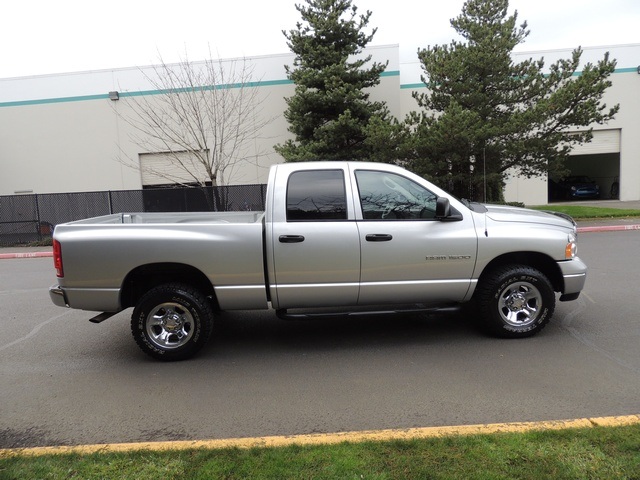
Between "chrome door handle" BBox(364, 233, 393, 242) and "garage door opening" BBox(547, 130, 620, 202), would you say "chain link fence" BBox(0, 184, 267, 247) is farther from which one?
"garage door opening" BBox(547, 130, 620, 202)

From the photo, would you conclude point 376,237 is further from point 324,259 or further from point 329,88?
point 329,88

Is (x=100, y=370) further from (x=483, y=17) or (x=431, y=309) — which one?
(x=483, y=17)

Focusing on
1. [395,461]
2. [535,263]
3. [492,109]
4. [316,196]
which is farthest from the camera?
[492,109]

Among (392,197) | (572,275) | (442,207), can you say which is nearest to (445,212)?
(442,207)

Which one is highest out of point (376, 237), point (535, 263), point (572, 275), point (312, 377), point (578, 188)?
point (578, 188)

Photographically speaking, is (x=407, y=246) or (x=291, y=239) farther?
(x=407, y=246)

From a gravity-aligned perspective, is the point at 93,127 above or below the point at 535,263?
above

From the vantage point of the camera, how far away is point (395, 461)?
2887mm

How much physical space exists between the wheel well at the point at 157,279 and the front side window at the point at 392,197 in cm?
188

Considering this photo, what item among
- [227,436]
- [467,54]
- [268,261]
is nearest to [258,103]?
[467,54]

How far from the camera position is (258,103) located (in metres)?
21.4

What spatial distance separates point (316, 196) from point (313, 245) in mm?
552

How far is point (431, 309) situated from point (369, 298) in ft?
2.29

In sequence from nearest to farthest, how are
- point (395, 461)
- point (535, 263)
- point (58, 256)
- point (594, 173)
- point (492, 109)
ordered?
point (395, 461)
point (58, 256)
point (535, 263)
point (492, 109)
point (594, 173)
